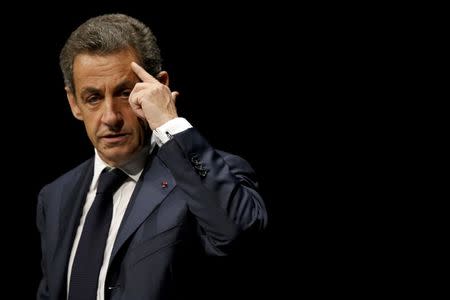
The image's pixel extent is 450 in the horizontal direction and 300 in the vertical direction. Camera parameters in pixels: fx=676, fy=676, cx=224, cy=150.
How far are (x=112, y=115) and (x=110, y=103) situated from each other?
3cm

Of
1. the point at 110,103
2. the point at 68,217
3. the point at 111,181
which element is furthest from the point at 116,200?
the point at 110,103

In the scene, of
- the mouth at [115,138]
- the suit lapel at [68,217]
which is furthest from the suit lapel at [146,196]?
the suit lapel at [68,217]

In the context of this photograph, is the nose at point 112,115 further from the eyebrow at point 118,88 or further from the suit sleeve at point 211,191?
the suit sleeve at point 211,191

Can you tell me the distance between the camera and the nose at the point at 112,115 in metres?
1.88

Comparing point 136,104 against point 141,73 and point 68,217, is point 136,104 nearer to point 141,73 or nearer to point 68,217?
point 141,73

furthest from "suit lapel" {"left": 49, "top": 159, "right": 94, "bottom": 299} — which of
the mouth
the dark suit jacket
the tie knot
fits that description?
the mouth

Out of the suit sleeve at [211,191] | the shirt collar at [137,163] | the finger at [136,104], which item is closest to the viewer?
the suit sleeve at [211,191]

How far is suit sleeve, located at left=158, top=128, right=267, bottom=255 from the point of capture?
173 centimetres

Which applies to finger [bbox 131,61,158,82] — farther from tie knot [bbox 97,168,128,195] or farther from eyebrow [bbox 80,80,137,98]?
tie knot [bbox 97,168,128,195]

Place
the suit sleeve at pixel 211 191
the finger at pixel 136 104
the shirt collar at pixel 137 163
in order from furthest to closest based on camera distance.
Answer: the shirt collar at pixel 137 163 → the finger at pixel 136 104 → the suit sleeve at pixel 211 191

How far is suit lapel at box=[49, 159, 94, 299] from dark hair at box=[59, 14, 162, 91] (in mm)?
340

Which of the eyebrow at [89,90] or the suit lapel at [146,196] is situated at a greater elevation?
the eyebrow at [89,90]

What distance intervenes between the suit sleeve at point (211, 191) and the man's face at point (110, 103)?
0.58 ft

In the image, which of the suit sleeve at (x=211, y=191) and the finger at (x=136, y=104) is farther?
the finger at (x=136, y=104)
